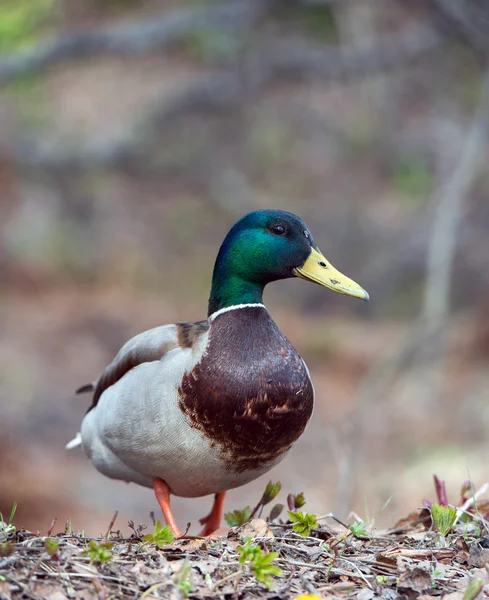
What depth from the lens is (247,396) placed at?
12.1 feet

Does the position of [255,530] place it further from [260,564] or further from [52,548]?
[52,548]

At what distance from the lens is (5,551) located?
111 inches

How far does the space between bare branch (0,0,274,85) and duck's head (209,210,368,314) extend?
20.2 ft

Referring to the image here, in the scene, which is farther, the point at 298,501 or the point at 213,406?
the point at 298,501

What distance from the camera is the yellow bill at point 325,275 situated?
12.7 ft

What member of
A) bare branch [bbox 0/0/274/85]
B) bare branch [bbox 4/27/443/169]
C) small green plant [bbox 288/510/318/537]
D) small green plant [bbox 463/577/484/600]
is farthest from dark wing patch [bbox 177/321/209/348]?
bare branch [bbox 4/27/443/169]

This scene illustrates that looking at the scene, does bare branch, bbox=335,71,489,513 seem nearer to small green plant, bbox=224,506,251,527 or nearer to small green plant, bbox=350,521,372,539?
small green plant, bbox=224,506,251,527

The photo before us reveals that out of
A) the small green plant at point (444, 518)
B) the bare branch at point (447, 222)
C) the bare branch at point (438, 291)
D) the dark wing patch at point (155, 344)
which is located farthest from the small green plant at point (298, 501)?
the bare branch at point (447, 222)

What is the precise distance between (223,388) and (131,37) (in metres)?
7.15

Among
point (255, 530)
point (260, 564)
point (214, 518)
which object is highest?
point (214, 518)

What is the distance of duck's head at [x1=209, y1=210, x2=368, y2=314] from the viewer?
3982 millimetres

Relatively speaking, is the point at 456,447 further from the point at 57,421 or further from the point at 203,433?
the point at 203,433

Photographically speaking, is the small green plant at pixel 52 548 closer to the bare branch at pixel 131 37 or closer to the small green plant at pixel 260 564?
the small green plant at pixel 260 564

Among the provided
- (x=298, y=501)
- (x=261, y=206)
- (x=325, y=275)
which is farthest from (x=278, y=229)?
(x=261, y=206)
